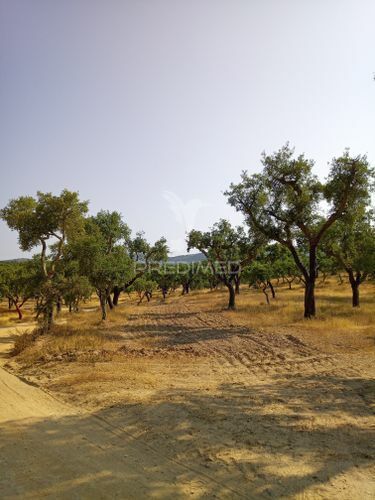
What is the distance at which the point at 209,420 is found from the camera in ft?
22.9

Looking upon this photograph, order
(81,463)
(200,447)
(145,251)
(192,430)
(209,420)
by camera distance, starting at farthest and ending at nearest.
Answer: (145,251) < (209,420) < (192,430) < (200,447) < (81,463)

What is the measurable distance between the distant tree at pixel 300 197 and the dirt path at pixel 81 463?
19310 mm

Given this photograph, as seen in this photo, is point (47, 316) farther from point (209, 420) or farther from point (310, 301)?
point (310, 301)

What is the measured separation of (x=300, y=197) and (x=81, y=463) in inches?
845

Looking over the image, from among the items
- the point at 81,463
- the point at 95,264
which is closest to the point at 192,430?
the point at 81,463

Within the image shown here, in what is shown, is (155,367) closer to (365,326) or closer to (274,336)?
(274,336)

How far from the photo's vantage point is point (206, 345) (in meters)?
15.6

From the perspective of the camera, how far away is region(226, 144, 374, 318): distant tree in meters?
21.8

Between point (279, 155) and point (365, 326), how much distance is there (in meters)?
12.4

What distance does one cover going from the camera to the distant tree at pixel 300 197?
21797 millimetres

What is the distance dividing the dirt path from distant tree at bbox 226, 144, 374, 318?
1931cm

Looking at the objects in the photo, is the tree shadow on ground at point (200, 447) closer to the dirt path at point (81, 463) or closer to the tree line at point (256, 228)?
the dirt path at point (81, 463)

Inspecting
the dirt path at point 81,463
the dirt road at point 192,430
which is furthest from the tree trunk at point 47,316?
the dirt path at point 81,463

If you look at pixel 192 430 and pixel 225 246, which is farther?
pixel 225 246
